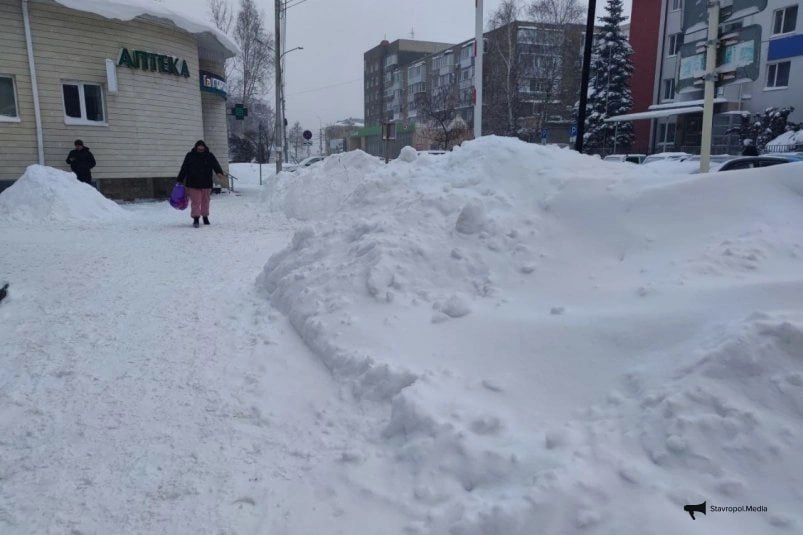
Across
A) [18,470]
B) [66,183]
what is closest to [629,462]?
[18,470]

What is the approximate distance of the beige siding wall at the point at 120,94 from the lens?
46.4 ft

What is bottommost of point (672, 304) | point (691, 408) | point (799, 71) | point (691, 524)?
point (691, 524)

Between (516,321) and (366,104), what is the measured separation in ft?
317

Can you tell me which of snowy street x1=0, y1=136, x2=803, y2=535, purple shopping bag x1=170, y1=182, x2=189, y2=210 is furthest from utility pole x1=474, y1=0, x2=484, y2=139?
snowy street x1=0, y1=136, x2=803, y2=535

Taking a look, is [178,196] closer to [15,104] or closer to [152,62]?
[15,104]

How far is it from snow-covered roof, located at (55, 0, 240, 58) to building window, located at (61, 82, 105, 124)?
6.34ft

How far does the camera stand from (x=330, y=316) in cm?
440

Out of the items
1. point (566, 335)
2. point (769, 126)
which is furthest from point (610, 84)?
point (566, 335)

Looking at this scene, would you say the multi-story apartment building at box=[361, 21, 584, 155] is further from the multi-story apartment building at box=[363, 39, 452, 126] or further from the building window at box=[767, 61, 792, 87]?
the multi-story apartment building at box=[363, 39, 452, 126]

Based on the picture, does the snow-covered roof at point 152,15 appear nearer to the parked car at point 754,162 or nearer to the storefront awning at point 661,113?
the parked car at point 754,162

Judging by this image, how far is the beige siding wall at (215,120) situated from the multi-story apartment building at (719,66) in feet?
51.3

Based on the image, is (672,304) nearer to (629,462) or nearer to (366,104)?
(629,462)

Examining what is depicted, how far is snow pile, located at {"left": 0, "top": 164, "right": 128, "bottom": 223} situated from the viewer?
11.1 meters

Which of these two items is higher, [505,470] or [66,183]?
[66,183]
